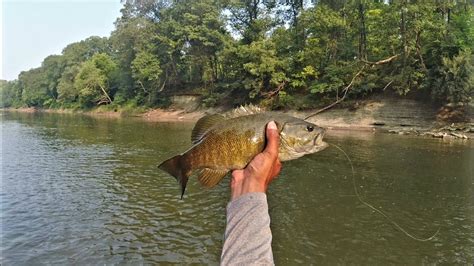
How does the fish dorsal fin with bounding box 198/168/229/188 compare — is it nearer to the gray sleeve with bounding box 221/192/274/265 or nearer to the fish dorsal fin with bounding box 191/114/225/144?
the fish dorsal fin with bounding box 191/114/225/144

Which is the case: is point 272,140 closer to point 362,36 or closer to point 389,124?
point 389,124

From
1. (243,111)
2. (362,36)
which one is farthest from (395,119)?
(243,111)

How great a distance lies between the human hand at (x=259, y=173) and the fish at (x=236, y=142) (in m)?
0.36

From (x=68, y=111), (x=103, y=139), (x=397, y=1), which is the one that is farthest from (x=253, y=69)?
(x=68, y=111)

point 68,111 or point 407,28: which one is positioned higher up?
point 407,28

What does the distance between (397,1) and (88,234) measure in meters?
33.3

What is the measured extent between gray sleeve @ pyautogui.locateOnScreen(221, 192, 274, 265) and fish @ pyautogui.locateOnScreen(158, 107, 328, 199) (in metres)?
1.10

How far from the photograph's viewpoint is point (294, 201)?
1218cm

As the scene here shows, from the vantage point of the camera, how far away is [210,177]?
322cm

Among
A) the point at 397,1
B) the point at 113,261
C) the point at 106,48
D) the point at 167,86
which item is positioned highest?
the point at 106,48

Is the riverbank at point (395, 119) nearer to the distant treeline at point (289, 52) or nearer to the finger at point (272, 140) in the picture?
the distant treeline at point (289, 52)

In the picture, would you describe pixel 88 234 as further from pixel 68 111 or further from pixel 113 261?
pixel 68 111

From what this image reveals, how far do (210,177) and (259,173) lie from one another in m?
1.28

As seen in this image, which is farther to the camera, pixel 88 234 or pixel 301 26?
pixel 301 26
